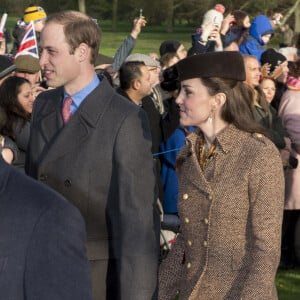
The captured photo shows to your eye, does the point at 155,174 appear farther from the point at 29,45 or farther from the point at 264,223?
the point at 29,45

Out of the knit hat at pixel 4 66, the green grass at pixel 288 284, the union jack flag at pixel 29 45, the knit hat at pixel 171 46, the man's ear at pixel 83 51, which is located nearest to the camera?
the knit hat at pixel 4 66

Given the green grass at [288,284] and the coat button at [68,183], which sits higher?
the coat button at [68,183]

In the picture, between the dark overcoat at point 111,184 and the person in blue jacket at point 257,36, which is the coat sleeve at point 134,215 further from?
the person in blue jacket at point 257,36

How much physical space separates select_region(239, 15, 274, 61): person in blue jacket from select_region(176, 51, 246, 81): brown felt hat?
8282 millimetres

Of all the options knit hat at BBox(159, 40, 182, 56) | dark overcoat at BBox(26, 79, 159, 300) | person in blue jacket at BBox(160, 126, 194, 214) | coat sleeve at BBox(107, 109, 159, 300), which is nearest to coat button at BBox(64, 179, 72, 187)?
dark overcoat at BBox(26, 79, 159, 300)

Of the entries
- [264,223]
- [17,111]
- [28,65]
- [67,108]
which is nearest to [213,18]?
[28,65]

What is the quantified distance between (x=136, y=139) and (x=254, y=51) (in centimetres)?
844

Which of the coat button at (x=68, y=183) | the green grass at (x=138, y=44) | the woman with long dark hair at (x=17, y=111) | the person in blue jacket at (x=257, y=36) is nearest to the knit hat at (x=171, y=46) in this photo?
the person in blue jacket at (x=257, y=36)

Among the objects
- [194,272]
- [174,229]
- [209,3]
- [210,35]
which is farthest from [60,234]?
[209,3]

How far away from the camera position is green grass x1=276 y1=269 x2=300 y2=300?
8.73 meters

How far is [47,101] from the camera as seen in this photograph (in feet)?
16.8

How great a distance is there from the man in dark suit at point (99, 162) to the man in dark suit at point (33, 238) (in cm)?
215

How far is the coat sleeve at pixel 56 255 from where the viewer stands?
97.3 inches

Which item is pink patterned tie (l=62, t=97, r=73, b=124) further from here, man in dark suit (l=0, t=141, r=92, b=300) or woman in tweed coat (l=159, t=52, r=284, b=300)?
man in dark suit (l=0, t=141, r=92, b=300)
